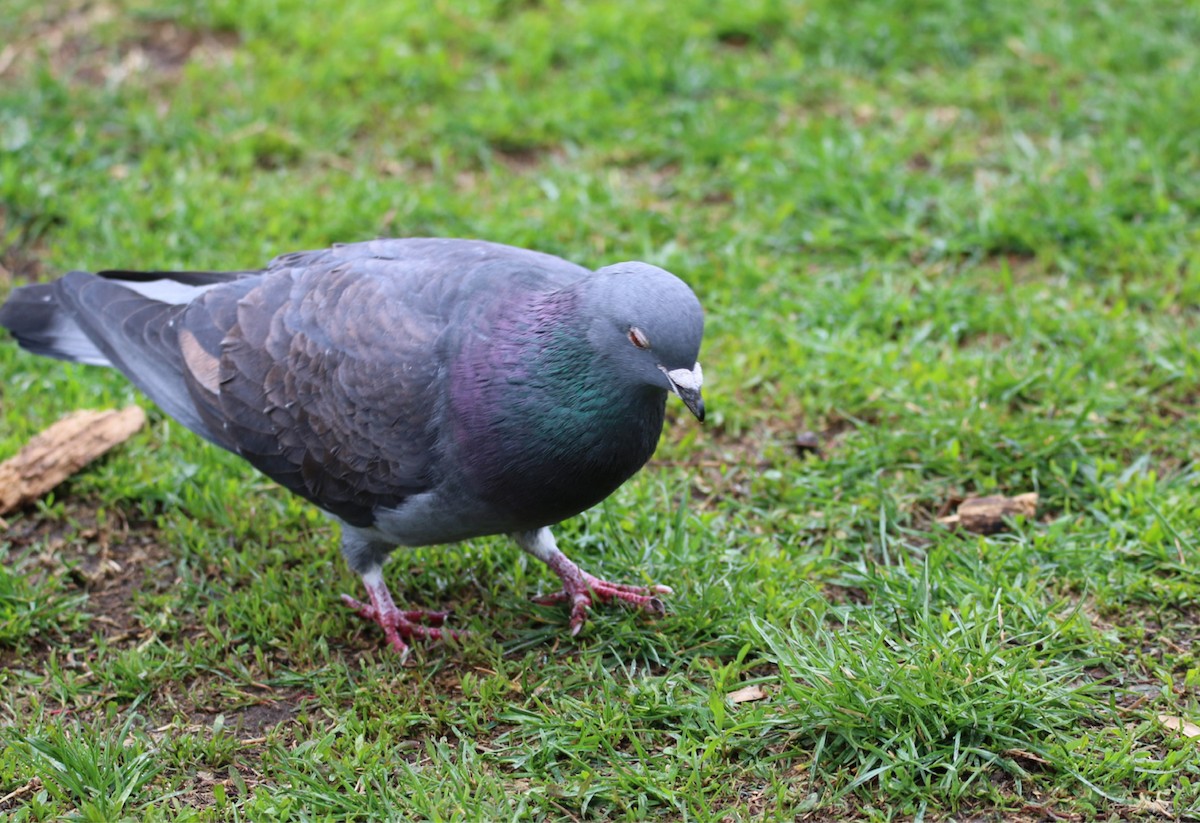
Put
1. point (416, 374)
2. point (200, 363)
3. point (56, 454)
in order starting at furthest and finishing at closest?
point (56, 454) < point (200, 363) < point (416, 374)

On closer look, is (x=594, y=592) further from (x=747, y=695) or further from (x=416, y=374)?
(x=416, y=374)

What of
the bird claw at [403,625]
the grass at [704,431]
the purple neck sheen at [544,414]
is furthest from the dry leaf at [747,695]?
the bird claw at [403,625]

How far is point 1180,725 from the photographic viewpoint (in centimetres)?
349

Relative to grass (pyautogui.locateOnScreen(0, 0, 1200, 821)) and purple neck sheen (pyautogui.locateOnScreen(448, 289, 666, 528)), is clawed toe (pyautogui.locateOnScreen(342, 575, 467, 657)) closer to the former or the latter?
grass (pyautogui.locateOnScreen(0, 0, 1200, 821))

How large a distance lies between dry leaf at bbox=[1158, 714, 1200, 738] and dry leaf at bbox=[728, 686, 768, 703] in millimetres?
1138

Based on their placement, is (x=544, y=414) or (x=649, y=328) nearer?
(x=649, y=328)

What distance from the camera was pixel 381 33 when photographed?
709cm

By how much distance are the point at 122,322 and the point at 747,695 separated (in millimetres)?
2586

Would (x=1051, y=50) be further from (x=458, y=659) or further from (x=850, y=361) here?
(x=458, y=659)

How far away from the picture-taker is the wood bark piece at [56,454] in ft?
15.1

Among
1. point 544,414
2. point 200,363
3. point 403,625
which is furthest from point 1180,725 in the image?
point 200,363

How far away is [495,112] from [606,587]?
11.0 ft

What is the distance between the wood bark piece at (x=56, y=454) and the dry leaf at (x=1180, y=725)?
12.4 feet

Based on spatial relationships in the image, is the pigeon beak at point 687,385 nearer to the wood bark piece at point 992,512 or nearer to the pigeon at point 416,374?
the pigeon at point 416,374
